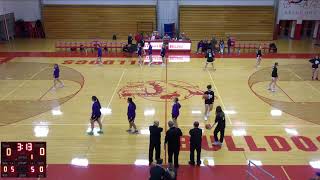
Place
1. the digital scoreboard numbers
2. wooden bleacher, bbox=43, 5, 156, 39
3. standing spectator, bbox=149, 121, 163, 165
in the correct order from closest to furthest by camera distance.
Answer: the digital scoreboard numbers, standing spectator, bbox=149, 121, 163, 165, wooden bleacher, bbox=43, 5, 156, 39

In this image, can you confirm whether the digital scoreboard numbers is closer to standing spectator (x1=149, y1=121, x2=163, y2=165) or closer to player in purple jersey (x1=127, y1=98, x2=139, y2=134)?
standing spectator (x1=149, y1=121, x2=163, y2=165)

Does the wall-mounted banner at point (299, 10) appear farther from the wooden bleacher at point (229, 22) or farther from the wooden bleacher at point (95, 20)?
the wooden bleacher at point (95, 20)

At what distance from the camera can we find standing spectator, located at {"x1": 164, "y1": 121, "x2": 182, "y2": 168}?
10992 millimetres

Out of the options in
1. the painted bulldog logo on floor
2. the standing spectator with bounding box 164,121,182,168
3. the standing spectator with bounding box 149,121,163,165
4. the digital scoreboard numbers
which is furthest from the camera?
the painted bulldog logo on floor

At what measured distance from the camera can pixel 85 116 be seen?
52.3ft

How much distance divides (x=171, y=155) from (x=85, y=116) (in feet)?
19.2

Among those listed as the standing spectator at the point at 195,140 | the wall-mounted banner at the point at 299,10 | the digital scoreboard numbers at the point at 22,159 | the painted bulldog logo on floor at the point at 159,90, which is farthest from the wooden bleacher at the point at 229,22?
the digital scoreboard numbers at the point at 22,159

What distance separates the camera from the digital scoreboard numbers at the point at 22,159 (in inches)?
322

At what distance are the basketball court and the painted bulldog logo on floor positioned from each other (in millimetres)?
54

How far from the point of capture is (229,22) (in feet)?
117

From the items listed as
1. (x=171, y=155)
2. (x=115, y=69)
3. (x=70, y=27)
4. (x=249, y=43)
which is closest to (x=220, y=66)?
(x=115, y=69)

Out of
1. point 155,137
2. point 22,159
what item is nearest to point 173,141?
point 155,137

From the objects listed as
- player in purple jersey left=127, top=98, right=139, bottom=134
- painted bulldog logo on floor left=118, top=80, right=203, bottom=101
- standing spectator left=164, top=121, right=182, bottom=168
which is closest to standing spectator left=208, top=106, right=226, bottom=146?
standing spectator left=164, top=121, right=182, bottom=168

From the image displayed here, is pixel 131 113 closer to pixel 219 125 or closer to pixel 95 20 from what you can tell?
pixel 219 125
